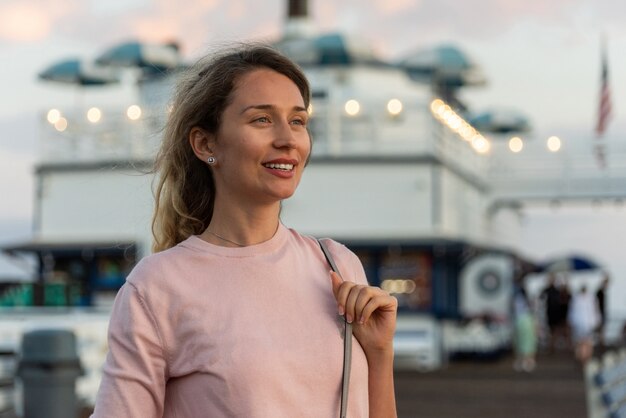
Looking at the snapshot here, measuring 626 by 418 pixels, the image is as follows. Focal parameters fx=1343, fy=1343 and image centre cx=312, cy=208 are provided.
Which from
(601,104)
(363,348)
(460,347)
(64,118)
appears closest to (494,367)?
(460,347)

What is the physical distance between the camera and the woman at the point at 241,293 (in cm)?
250

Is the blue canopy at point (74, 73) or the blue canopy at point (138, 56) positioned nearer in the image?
the blue canopy at point (138, 56)

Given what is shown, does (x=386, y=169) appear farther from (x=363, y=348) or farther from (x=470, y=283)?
(x=363, y=348)

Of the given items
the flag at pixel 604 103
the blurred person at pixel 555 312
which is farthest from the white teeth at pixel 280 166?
the flag at pixel 604 103

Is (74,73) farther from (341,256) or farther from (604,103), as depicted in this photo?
(341,256)

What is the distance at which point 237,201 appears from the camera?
8.89ft

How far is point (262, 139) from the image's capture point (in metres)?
2.64

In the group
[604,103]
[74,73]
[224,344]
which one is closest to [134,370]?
[224,344]

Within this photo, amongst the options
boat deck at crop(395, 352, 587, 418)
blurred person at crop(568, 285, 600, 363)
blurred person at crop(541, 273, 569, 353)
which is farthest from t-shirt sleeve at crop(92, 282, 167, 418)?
blurred person at crop(541, 273, 569, 353)

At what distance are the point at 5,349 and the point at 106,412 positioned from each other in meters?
18.5

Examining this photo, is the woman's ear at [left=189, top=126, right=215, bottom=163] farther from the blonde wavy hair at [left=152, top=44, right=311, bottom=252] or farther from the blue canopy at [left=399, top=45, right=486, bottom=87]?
the blue canopy at [left=399, top=45, right=486, bottom=87]

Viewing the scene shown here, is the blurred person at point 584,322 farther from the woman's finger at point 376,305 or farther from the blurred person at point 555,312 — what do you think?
the woman's finger at point 376,305

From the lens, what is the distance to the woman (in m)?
2.50

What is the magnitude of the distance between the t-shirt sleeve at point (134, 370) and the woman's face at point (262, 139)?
34 cm
